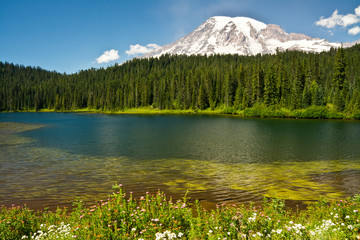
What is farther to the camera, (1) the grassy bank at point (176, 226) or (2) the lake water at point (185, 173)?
(2) the lake water at point (185, 173)

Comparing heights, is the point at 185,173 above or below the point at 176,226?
below

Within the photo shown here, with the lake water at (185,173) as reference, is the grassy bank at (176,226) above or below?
above

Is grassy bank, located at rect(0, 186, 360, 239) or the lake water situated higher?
grassy bank, located at rect(0, 186, 360, 239)

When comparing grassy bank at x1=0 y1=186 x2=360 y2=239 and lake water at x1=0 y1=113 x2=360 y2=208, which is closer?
grassy bank at x1=0 y1=186 x2=360 y2=239

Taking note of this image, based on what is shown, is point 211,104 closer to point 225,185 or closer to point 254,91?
point 254,91

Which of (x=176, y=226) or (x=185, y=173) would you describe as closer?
(x=176, y=226)

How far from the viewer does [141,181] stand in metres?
17.3

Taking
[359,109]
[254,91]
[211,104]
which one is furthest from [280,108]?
[211,104]

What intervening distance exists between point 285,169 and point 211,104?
13427cm

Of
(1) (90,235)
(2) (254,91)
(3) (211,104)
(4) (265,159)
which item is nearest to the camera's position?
(1) (90,235)

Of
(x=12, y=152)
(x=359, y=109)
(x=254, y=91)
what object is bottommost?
(x=12, y=152)

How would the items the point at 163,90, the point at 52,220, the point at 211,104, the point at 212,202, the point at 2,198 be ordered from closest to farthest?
the point at 52,220 < the point at 212,202 < the point at 2,198 < the point at 211,104 < the point at 163,90

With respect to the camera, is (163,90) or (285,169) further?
(163,90)

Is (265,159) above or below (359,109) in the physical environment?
below
